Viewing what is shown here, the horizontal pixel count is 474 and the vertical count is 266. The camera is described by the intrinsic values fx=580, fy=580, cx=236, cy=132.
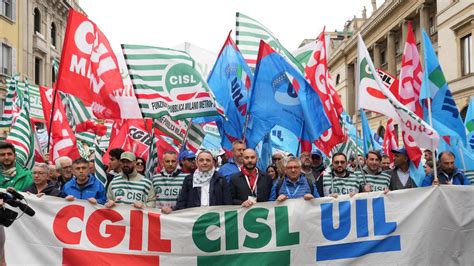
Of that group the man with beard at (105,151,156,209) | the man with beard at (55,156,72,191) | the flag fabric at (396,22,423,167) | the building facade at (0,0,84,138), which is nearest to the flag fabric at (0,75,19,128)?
the man with beard at (55,156,72,191)

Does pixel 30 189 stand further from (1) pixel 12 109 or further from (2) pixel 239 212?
(1) pixel 12 109

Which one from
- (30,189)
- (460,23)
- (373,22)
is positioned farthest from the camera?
(373,22)

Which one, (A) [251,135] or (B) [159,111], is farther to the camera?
(A) [251,135]

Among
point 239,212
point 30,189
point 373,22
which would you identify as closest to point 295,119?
point 239,212

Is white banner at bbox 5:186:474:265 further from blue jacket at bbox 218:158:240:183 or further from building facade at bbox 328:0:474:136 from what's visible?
building facade at bbox 328:0:474:136

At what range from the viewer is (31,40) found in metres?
34.3

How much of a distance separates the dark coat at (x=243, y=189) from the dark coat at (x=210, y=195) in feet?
0.30

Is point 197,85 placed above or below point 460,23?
below

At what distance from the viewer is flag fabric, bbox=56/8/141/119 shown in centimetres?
792

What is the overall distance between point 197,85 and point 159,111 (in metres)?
Result: 0.64

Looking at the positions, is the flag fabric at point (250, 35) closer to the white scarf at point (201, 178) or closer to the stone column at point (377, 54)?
the white scarf at point (201, 178)

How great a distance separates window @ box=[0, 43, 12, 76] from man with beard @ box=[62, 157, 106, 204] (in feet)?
85.6

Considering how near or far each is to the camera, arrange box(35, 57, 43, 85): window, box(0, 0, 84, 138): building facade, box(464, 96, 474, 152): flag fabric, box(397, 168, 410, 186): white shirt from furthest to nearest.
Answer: box(35, 57, 43, 85): window, box(0, 0, 84, 138): building facade, box(464, 96, 474, 152): flag fabric, box(397, 168, 410, 186): white shirt

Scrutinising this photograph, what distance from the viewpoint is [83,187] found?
21.9 ft
